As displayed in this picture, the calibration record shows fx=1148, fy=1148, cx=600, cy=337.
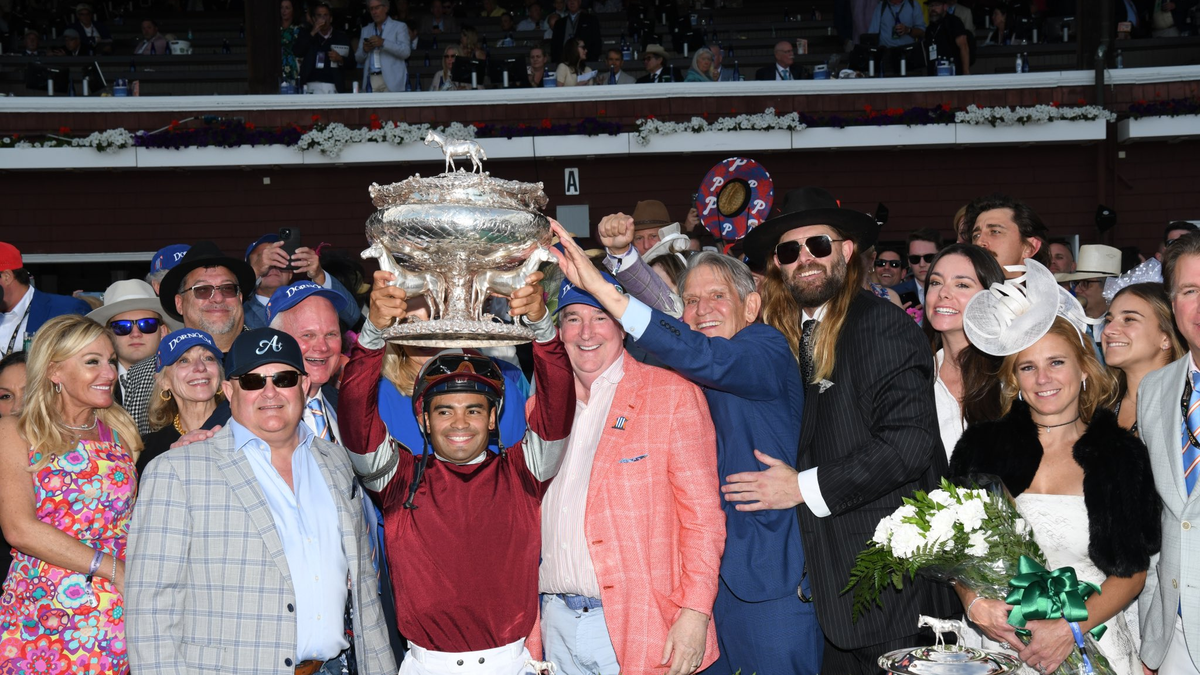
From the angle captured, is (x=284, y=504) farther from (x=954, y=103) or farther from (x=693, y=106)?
(x=954, y=103)

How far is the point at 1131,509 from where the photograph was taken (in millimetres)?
3697

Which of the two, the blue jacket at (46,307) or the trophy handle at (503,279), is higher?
the blue jacket at (46,307)

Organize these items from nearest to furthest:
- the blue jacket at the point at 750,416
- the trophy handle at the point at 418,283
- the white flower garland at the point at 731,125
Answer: the trophy handle at the point at 418,283
the blue jacket at the point at 750,416
the white flower garland at the point at 731,125

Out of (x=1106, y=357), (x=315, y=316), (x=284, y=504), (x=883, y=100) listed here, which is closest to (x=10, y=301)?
(x=315, y=316)

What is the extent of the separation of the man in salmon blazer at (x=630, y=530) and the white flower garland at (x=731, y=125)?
10152 millimetres

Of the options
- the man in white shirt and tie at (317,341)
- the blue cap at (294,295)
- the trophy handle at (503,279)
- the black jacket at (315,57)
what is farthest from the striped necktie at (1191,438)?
the black jacket at (315,57)

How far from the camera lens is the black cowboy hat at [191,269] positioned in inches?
218

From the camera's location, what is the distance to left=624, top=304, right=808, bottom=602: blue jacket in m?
3.86

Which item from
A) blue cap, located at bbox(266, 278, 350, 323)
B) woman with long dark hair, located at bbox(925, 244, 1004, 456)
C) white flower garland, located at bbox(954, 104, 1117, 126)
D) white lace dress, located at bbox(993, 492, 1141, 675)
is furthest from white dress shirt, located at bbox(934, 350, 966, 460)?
white flower garland, located at bbox(954, 104, 1117, 126)

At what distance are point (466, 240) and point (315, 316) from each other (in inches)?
69.6

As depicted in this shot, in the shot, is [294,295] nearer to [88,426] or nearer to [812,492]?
[88,426]

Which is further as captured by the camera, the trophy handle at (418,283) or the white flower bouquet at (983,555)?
the trophy handle at (418,283)

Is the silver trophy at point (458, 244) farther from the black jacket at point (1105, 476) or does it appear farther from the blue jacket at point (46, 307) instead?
the blue jacket at point (46, 307)

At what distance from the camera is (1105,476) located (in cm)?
375
